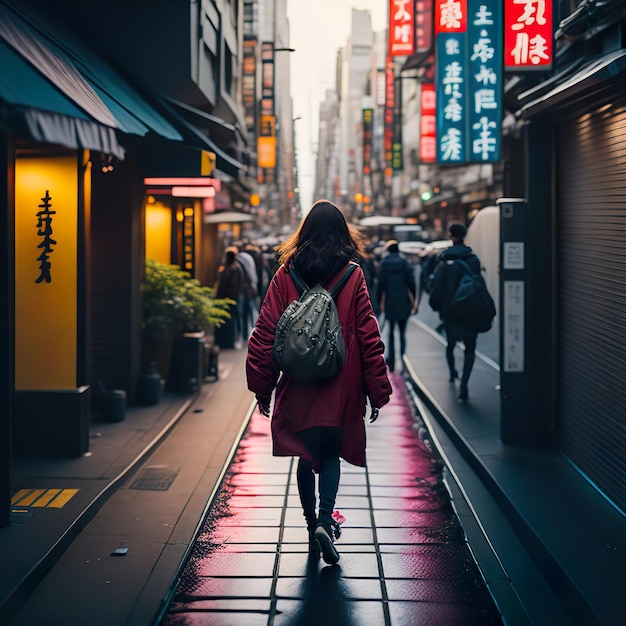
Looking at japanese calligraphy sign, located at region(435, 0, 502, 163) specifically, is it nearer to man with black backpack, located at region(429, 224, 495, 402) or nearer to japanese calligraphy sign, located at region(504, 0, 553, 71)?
japanese calligraphy sign, located at region(504, 0, 553, 71)

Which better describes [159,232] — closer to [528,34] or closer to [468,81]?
[468,81]

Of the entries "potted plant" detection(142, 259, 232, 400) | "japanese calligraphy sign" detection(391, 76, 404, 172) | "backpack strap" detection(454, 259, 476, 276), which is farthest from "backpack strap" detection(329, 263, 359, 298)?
"japanese calligraphy sign" detection(391, 76, 404, 172)

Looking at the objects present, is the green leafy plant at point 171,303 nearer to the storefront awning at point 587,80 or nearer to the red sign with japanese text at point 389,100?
the storefront awning at point 587,80

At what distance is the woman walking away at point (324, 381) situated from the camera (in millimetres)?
5523

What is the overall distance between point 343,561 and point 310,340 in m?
1.48

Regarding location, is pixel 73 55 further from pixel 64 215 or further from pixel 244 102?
pixel 244 102

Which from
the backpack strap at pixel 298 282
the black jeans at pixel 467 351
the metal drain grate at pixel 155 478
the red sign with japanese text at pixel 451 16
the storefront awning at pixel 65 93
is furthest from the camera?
the red sign with japanese text at pixel 451 16

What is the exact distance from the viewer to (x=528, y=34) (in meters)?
12.2

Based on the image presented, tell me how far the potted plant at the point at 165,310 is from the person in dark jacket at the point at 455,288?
9.17ft

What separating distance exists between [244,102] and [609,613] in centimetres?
4016

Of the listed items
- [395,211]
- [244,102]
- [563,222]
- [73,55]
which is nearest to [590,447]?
[563,222]

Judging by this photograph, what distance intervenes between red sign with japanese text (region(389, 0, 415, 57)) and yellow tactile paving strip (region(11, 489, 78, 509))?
18445 millimetres

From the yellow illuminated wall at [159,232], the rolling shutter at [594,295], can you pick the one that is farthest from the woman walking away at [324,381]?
the yellow illuminated wall at [159,232]

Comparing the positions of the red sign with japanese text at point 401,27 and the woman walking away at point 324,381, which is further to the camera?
the red sign with japanese text at point 401,27
